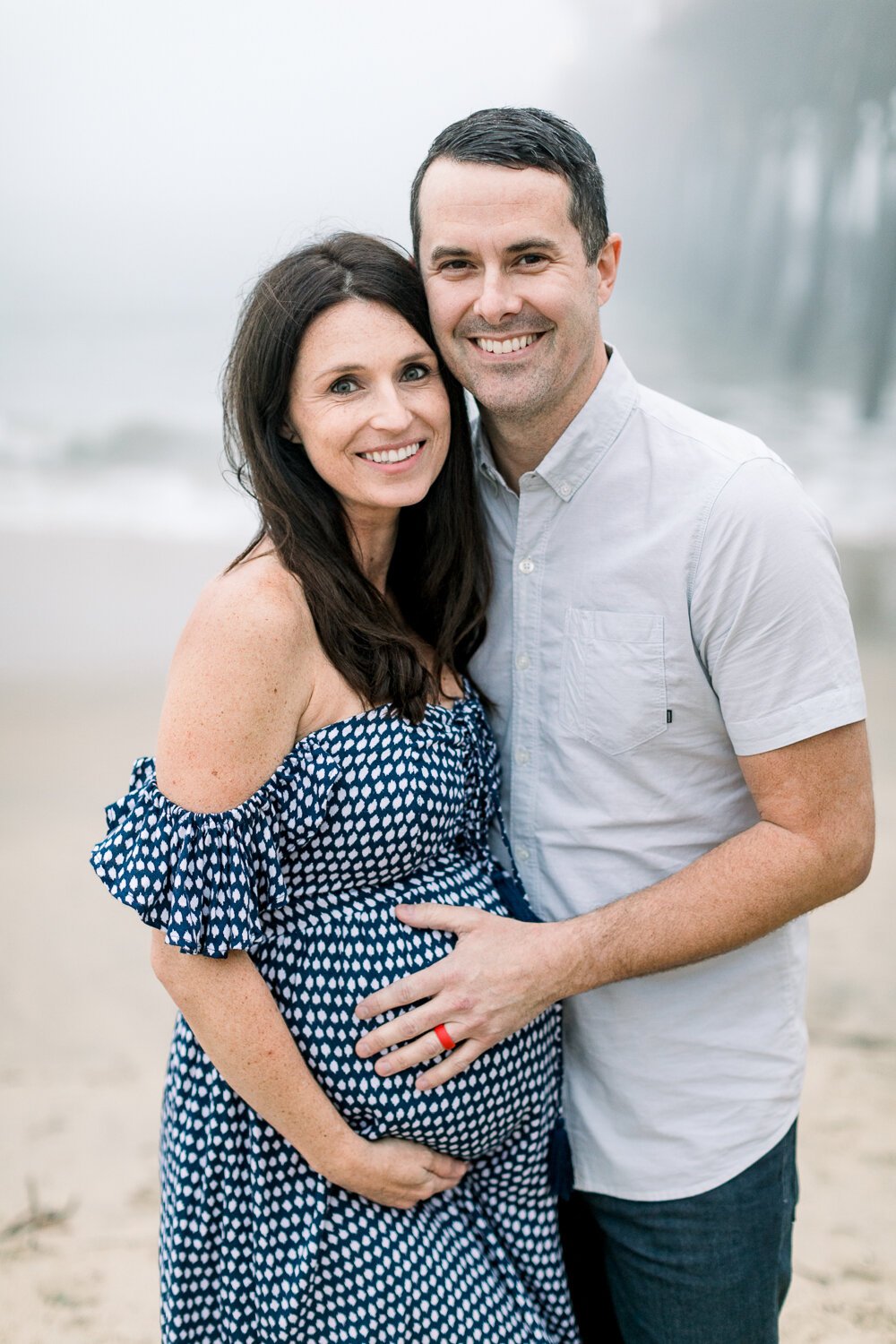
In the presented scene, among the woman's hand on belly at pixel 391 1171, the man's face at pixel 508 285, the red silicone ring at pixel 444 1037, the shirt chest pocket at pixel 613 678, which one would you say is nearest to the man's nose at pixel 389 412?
the man's face at pixel 508 285

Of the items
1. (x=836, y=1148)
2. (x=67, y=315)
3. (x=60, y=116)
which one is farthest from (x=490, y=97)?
(x=836, y=1148)

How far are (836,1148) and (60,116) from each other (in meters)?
8.31

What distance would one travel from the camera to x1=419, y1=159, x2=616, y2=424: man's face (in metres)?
1.58

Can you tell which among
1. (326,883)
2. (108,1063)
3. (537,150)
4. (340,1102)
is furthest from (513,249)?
(108,1063)

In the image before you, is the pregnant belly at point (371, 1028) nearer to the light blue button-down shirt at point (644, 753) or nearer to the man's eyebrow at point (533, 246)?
the light blue button-down shirt at point (644, 753)

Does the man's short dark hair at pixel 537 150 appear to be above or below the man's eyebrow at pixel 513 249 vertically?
above

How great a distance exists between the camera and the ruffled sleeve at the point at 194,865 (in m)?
1.34

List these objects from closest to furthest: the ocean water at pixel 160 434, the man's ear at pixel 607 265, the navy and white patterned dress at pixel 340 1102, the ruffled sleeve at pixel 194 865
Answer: the ruffled sleeve at pixel 194 865 → the navy and white patterned dress at pixel 340 1102 → the man's ear at pixel 607 265 → the ocean water at pixel 160 434

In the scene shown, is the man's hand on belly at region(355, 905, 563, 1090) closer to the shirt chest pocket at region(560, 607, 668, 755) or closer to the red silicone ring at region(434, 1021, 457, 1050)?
the red silicone ring at region(434, 1021, 457, 1050)

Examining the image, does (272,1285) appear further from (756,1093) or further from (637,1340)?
(756,1093)

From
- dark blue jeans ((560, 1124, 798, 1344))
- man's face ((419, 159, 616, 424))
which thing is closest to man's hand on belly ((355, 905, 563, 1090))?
dark blue jeans ((560, 1124, 798, 1344))

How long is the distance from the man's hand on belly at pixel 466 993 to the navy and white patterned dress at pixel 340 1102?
0.02 meters

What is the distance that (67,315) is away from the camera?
9.43m

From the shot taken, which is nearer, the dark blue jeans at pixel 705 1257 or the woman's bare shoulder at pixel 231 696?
the woman's bare shoulder at pixel 231 696
